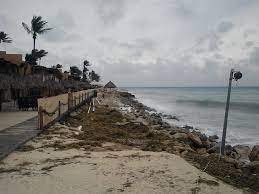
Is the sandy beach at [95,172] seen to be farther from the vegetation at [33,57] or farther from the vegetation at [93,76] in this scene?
the vegetation at [93,76]

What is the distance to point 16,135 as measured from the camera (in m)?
13.2

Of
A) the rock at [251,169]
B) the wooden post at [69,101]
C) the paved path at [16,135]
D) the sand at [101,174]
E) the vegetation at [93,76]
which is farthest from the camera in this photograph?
the vegetation at [93,76]

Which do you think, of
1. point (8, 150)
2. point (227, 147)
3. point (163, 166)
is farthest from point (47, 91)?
point (163, 166)

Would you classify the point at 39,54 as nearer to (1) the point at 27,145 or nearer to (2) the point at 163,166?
(1) the point at 27,145

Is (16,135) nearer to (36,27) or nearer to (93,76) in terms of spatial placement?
(36,27)

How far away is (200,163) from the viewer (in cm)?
1048

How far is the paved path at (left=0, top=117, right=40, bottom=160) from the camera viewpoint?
1087 cm

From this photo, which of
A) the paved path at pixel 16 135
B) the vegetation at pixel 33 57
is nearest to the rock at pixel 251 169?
the paved path at pixel 16 135

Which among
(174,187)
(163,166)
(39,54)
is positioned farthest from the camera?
(39,54)

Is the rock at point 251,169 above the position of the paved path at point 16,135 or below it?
below

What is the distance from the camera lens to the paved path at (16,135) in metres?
10.9

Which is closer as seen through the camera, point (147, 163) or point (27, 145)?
point (147, 163)

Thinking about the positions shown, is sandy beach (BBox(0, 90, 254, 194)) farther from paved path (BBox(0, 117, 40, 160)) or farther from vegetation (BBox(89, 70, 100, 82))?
vegetation (BBox(89, 70, 100, 82))

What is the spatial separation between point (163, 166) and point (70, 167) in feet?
7.93
